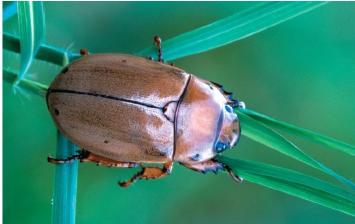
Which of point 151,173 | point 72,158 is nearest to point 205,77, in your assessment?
point 151,173

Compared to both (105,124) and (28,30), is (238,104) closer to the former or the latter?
(105,124)

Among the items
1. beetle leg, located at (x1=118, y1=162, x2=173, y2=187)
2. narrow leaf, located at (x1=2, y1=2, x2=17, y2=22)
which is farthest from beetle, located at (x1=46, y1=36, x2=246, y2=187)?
narrow leaf, located at (x1=2, y1=2, x2=17, y2=22)

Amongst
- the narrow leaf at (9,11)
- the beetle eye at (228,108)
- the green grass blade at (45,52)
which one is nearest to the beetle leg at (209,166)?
the beetle eye at (228,108)

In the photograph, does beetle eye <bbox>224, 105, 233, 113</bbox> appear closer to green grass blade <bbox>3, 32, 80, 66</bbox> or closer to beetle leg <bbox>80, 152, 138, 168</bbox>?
beetle leg <bbox>80, 152, 138, 168</bbox>

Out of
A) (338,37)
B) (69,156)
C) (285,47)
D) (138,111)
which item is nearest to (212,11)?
(285,47)

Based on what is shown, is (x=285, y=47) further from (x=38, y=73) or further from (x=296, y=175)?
(x=38, y=73)

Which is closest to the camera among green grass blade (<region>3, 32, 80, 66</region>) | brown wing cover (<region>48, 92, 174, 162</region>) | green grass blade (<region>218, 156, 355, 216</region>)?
green grass blade (<region>218, 156, 355, 216</region>)

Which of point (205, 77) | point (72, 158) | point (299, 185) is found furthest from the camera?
point (205, 77)
